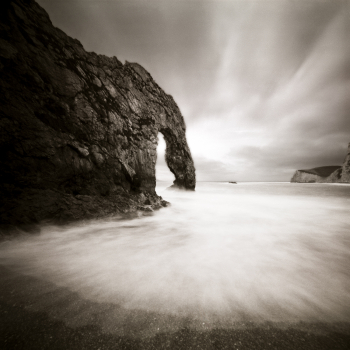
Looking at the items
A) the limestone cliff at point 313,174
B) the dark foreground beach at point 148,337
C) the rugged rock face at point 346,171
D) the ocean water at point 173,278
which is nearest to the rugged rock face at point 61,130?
the ocean water at point 173,278

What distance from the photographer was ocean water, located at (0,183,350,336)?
174 centimetres

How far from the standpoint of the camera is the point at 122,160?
726cm

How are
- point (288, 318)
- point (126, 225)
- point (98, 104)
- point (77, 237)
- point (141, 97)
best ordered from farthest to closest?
point (141, 97), point (98, 104), point (126, 225), point (77, 237), point (288, 318)

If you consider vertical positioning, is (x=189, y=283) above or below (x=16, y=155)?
below

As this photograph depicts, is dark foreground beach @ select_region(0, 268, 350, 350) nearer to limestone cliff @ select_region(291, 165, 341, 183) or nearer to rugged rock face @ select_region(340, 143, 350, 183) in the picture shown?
rugged rock face @ select_region(340, 143, 350, 183)

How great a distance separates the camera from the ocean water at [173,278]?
1.74 metres

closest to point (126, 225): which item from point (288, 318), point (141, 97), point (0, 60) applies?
point (288, 318)

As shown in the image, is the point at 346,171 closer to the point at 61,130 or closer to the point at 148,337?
the point at 148,337

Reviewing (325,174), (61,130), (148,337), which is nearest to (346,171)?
(325,174)

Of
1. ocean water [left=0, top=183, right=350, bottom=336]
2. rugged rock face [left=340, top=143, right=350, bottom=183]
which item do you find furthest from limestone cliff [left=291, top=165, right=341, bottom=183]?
ocean water [left=0, top=183, right=350, bottom=336]

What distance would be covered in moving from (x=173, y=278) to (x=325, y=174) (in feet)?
496

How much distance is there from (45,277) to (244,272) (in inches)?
135

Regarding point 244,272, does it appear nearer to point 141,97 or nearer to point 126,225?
point 126,225

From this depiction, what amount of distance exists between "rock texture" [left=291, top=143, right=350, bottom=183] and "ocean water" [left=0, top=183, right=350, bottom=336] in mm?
106163
